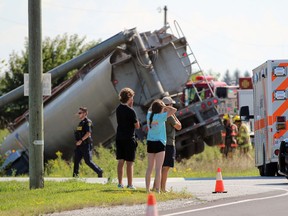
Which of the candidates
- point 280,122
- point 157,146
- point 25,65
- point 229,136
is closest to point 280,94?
point 280,122

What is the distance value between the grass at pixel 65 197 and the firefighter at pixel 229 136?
1493 cm

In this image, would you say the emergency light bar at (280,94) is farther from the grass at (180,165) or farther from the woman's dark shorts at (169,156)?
the woman's dark shorts at (169,156)

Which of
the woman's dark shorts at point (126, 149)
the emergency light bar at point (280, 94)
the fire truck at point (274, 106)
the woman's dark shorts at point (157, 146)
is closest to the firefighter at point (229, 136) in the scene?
the fire truck at point (274, 106)

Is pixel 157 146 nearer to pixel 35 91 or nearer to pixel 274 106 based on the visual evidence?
pixel 35 91

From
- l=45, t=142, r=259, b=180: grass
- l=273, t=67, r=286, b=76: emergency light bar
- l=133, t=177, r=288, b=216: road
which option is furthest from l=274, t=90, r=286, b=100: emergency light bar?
l=45, t=142, r=259, b=180: grass

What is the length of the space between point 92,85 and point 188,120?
3.27m

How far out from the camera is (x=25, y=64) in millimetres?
57406

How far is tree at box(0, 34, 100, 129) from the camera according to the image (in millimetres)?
54344

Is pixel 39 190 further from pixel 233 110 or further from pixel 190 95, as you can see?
pixel 233 110

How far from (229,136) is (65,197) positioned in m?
17.9

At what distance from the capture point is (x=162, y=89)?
32.5 metres

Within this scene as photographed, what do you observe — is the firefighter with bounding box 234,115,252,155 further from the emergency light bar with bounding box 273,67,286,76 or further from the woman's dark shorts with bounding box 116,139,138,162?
the woman's dark shorts with bounding box 116,139,138,162

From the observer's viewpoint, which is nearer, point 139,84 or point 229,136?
point 139,84

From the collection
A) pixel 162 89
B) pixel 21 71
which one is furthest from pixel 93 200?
pixel 21 71
